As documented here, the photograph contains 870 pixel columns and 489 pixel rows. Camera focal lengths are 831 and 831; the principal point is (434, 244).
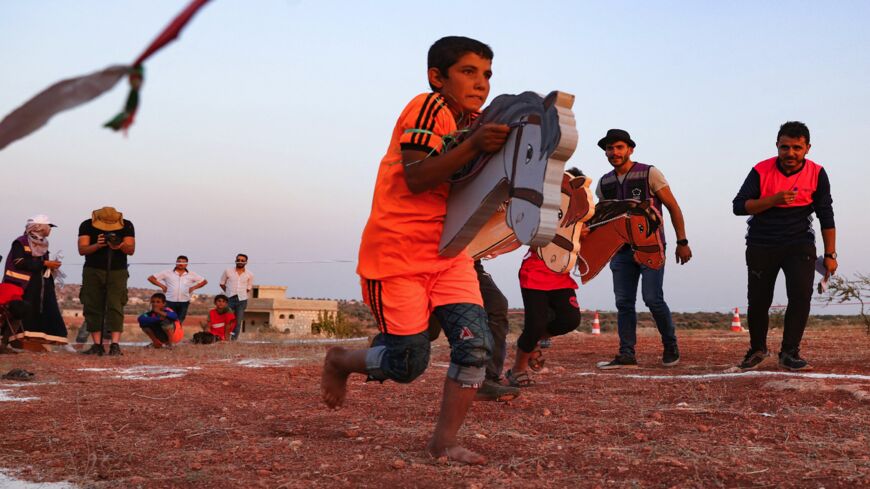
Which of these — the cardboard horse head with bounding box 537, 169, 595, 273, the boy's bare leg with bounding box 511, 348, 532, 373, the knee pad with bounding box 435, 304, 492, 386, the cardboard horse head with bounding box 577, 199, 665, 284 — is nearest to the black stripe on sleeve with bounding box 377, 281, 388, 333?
the knee pad with bounding box 435, 304, 492, 386

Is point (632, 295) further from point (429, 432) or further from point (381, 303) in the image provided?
point (381, 303)

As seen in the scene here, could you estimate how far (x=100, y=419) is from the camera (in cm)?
479

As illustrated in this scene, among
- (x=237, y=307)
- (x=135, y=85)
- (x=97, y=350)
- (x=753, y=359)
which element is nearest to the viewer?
(x=135, y=85)

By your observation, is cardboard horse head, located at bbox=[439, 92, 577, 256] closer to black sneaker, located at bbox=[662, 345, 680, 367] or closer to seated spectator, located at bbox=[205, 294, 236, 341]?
black sneaker, located at bbox=[662, 345, 680, 367]

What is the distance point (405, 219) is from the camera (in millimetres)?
3498

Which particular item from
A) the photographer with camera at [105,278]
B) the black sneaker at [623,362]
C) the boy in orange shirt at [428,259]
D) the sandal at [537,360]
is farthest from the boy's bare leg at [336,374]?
the photographer with camera at [105,278]

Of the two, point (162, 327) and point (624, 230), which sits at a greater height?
point (624, 230)

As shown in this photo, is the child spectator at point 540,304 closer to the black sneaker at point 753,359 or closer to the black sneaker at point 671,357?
the black sneaker at point 753,359

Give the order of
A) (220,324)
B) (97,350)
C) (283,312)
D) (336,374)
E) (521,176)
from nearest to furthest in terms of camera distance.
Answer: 1. (521,176)
2. (336,374)
3. (97,350)
4. (220,324)
5. (283,312)

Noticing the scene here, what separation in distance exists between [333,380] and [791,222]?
4656 mm

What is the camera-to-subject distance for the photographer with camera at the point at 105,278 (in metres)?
10.6

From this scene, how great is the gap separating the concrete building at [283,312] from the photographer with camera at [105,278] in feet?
41.5

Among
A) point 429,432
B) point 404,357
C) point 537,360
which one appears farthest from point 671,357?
point 404,357

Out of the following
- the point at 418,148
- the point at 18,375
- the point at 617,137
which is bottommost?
the point at 18,375
